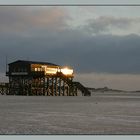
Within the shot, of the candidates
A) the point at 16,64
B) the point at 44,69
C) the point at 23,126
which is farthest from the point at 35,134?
the point at 44,69

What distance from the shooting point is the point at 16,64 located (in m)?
54.0

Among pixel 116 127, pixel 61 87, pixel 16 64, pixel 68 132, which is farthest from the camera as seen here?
pixel 61 87

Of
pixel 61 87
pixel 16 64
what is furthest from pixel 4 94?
pixel 16 64

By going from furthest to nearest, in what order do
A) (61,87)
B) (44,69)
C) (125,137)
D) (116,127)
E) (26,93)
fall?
(26,93), (61,87), (44,69), (116,127), (125,137)

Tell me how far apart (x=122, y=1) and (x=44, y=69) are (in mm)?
44509

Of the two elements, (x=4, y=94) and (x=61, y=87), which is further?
(x=4, y=94)

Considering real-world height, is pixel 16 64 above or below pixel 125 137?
above

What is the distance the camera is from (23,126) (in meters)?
15.1

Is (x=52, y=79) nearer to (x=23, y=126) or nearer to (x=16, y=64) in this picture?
(x=16, y=64)

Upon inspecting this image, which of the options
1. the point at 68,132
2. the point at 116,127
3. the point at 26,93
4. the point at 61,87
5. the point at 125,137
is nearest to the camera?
the point at 125,137

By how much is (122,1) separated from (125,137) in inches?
199

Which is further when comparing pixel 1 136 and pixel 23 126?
pixel 23 126

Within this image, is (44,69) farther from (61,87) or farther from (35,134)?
(35,134)

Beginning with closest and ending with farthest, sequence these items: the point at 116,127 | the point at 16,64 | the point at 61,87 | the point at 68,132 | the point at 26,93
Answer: the point at 68,132 < the point at 116,127 < the point at 16,64 < the point at 61,87 < the point at 26,93
